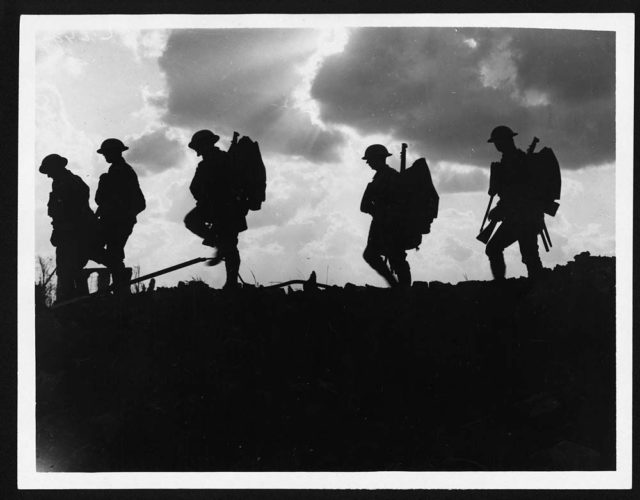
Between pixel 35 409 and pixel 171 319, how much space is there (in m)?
1.00

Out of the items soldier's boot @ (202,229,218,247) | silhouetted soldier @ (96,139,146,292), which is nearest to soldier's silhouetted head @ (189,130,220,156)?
silhouetted soldier @ (96,139,146,292)

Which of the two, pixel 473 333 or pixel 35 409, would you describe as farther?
pixel 473 333

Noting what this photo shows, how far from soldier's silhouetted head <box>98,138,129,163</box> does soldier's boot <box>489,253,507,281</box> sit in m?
2.68

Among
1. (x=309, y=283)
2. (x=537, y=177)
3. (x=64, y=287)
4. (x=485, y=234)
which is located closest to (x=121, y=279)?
(x=64, y=287)

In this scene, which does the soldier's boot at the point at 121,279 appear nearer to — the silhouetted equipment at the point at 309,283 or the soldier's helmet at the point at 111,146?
the soldier's helmet at the point at 111,146

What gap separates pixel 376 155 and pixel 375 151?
0.22 ft

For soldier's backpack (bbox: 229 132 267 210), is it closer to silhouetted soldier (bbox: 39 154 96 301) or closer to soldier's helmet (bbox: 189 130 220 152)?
soldier's helmet (bbox: 189 130 220 152)

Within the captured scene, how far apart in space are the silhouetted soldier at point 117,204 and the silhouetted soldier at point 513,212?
8.26ft

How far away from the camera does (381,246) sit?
4949 mm

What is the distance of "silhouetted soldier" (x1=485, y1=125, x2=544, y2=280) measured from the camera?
4.80 metres

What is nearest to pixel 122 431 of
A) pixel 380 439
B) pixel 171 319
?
pixel 171 319
